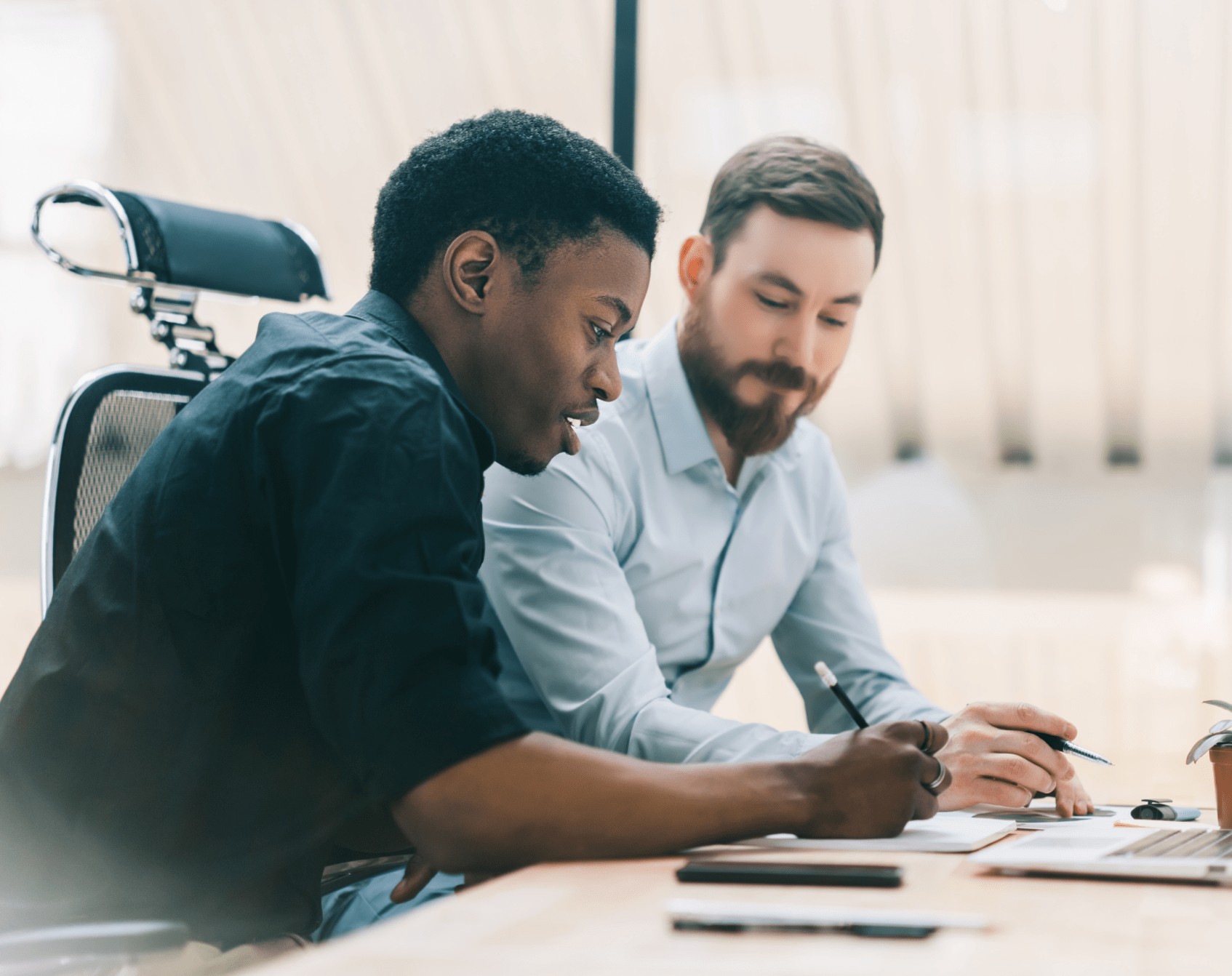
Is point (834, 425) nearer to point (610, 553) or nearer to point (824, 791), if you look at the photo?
point (610, 553)

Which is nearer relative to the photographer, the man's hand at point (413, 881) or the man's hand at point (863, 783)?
the man's hand at point (863, 783)

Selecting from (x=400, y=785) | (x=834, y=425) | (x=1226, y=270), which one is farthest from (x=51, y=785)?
(x=1226, y=270)

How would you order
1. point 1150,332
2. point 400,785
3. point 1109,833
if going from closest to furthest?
point 400,785
point 1109,833
point 1150,332

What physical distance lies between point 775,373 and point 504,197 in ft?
2.39

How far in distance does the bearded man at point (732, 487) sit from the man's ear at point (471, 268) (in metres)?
0.37

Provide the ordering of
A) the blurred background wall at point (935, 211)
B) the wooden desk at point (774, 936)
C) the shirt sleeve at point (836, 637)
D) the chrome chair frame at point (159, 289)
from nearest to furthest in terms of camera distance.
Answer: the wooden desk at point (774, 936) < the chrome chair frame at point (159, 289) < the shirt sleeve at point (836, 637) < the blurred background wall at point (935, 211)

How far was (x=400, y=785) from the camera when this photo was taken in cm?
70

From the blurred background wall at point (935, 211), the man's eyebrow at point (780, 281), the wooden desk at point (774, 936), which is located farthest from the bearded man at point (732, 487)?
the blurred background wall at point (935, 211)

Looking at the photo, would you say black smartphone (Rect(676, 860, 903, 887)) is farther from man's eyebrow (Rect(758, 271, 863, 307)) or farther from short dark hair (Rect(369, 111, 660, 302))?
man's eyebrow (Rect(758, 271, 863, 307))

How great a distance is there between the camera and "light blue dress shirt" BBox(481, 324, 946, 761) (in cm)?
117

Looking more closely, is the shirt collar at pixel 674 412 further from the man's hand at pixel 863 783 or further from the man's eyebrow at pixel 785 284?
the man's hand at pixel 863 783

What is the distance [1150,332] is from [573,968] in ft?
15.3

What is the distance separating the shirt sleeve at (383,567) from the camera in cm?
69

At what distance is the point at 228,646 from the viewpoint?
0.80 m
